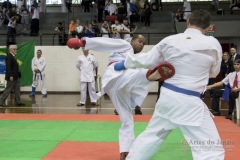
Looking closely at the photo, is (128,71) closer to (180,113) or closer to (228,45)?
(180,113)

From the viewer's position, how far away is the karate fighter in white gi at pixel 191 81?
353 cm

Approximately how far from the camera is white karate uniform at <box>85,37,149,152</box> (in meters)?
4.56

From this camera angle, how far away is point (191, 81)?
362cm

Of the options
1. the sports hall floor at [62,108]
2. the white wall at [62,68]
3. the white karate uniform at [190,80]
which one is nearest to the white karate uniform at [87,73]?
the sports hall floor at [62,108]

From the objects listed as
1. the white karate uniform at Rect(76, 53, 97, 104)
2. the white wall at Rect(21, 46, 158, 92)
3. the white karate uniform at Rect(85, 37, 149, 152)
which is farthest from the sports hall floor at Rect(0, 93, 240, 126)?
the white karate uniform at Rect(85, 37, 149, 152)

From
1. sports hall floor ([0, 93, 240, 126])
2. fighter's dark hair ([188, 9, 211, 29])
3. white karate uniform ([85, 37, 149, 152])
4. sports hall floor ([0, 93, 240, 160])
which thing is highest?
fighter's dark hair ([188, 9, 211, 29])

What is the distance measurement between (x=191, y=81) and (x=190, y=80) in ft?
0.04

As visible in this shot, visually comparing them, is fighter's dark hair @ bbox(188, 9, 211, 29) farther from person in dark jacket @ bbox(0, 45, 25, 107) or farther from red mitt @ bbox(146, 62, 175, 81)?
person in dark jacket @ bbox(0, 45, 25, 107)

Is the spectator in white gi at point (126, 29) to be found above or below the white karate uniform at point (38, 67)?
above

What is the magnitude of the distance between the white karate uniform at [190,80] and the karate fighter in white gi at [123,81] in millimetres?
805

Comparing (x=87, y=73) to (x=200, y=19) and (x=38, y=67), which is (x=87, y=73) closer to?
(x=38, y=67)

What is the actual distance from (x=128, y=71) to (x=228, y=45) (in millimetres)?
15419

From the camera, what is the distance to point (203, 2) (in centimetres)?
2153

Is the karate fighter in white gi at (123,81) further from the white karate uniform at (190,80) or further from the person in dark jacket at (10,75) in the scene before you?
the person in dark jacket at (10,75)
